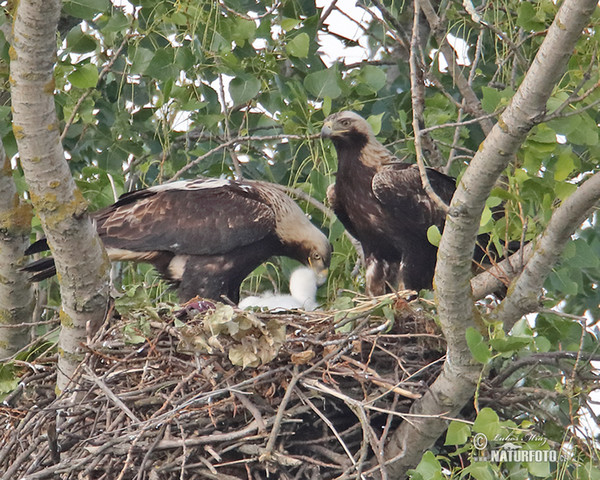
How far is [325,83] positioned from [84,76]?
4.26ft

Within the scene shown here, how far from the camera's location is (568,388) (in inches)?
135

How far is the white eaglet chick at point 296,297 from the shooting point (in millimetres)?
5027

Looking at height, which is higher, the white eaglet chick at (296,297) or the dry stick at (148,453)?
the white eaglet chick at (296,297)

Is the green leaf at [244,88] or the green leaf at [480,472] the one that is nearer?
the green leaf at [480,472]

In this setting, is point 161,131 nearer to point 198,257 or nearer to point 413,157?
Answer: point 198,257

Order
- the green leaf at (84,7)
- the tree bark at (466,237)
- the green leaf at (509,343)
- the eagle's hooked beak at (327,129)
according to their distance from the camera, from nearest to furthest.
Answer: the tree bark at (466,237) → the green leaf at (509,343) → the green leaf at (84,7) → the eagle's hooked beak at (327,129)

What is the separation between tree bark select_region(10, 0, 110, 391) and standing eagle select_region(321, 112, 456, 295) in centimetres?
184

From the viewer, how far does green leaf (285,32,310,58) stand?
16.2 ft

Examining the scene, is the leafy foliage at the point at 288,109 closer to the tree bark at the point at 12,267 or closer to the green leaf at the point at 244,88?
the green leaf at the point at 244,88

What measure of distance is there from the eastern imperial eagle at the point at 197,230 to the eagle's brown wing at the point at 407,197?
0.61 metres

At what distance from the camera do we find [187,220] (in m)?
Answer: 5.32

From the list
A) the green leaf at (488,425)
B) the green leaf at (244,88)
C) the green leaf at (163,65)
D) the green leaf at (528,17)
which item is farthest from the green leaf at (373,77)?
the green leaf at (488,425)

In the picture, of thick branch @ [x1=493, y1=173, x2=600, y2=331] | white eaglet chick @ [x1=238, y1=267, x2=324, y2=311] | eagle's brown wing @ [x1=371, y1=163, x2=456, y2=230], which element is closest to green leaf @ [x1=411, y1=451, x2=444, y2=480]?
thick branch @ [x1=493, y1=173, x2=600, y2=331]

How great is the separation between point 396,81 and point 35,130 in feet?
10.4
